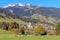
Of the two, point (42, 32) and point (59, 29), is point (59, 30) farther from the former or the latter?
point (42, 32)

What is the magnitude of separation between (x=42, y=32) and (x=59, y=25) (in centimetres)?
1462

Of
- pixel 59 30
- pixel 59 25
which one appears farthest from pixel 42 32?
pixel 59 25

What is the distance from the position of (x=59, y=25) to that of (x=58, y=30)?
16.7 ft

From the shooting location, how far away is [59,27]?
237ft

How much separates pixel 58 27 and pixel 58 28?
5.70 ft

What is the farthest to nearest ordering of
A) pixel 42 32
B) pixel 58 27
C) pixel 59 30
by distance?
pixel 58 27
pixel 59 30
pixel 42 32

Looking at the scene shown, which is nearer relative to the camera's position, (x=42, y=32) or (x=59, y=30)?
(x=42, y=32)

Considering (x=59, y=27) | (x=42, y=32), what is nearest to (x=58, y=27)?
(x=59, y=27)

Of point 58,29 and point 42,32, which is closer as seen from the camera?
point 42,32

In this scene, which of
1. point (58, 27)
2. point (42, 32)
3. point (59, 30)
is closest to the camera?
point (42, 32)

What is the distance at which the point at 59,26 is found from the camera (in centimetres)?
7231

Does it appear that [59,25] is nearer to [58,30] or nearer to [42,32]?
[58,30]

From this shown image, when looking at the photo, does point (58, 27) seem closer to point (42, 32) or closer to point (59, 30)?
point (59, 30)

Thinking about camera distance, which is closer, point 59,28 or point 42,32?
point 42,32
